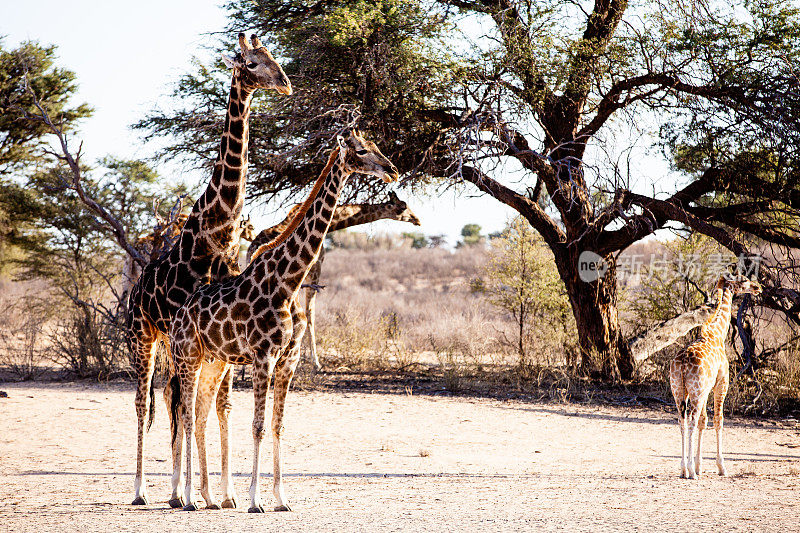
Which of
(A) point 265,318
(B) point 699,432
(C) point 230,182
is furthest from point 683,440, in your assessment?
(C) point 230,182

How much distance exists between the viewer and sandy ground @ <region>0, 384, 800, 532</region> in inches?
213

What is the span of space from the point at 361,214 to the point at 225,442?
9290 millimetres

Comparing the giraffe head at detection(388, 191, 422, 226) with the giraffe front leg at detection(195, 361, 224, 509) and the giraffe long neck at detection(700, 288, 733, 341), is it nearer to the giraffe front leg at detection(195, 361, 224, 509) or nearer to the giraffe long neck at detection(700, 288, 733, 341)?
the giraffe long neck at detection(700, 288, 733, 341)

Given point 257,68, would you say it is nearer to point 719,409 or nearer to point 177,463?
point 177,463

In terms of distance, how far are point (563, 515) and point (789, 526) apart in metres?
1.47

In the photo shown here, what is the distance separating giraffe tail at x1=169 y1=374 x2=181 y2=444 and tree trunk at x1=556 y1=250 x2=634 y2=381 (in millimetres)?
9778

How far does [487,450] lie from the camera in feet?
30.5

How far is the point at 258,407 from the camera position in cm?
557

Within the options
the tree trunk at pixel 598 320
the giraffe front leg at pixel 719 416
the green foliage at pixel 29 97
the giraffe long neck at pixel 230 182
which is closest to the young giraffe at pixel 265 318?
the giraffe long neck at pixel 230 182

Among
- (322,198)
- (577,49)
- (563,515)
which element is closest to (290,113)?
(577,49)

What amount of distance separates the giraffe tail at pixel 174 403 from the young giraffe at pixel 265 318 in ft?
Result: 0.66

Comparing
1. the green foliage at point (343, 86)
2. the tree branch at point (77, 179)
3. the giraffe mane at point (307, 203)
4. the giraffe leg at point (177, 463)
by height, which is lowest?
the giraffe leg at point (177, 463)

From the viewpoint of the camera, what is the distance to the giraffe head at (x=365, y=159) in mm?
5676

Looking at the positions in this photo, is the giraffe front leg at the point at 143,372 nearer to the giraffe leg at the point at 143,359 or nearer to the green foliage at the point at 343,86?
the giraffe leg at the point at 143,359
